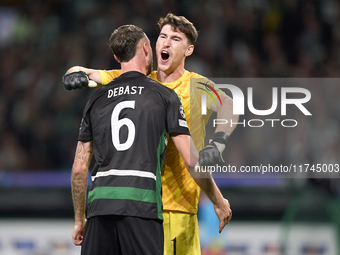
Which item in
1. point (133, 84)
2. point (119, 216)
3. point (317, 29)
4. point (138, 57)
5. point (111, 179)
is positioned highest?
point (317, 29)

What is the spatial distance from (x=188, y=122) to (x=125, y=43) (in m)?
0.78

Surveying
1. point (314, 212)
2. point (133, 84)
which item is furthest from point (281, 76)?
point (133, 84)

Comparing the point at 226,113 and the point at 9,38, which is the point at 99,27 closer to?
the point at 9,38

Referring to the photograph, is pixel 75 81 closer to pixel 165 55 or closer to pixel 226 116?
pixel 165 55

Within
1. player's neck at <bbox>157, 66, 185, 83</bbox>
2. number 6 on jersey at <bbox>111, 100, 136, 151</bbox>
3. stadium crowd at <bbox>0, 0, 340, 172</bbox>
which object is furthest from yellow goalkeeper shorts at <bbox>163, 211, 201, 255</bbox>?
stadium crowd at <bbox>0, 0, 340, 172</bbox>

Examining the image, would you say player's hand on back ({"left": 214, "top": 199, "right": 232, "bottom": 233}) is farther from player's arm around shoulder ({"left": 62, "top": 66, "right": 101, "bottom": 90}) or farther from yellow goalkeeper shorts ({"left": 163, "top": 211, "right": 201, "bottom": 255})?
player's arm around shoulder ({"left": 62, "top": 66, "right": 101, "bottom": 90})

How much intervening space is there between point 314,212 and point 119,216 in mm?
4371

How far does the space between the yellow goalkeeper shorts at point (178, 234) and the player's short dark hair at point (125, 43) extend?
1.19m

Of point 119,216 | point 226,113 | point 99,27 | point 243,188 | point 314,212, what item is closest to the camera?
point 119,216

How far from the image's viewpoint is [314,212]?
23.5 feet

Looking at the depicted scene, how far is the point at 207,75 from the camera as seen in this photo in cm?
875

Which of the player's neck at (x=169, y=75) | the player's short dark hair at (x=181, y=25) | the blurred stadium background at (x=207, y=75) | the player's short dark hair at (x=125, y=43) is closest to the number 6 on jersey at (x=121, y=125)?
the player's short dark hair at (x=125, y=43)

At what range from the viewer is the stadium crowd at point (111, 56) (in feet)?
27.8

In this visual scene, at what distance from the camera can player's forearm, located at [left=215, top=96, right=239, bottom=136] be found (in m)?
4.01
